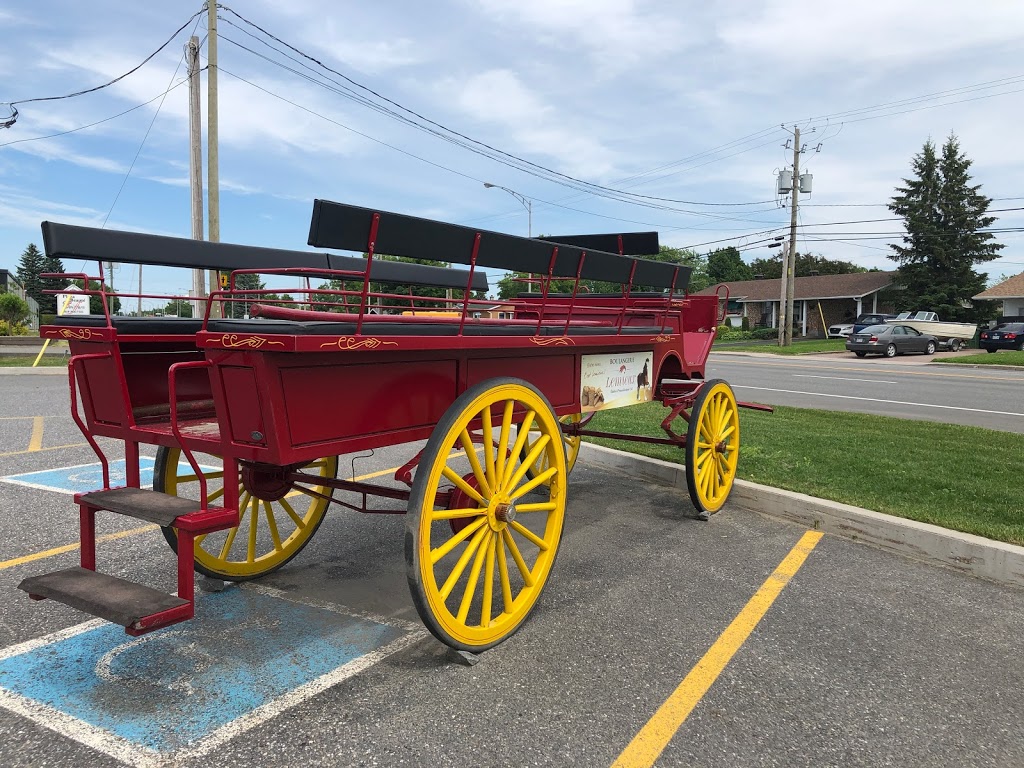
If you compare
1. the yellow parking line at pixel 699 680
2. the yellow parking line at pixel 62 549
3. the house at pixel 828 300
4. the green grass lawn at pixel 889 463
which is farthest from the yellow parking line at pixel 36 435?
the house at pixel 828 300

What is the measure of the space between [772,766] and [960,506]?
11.8 feet

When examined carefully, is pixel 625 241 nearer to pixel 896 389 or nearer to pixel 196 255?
pixel 196 255

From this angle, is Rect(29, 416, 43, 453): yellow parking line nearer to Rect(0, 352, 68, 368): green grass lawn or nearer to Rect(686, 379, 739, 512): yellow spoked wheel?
Rect(686, 379, 739, 512): yellow spoked wheel

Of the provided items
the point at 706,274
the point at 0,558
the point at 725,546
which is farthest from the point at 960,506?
the point at 706,274

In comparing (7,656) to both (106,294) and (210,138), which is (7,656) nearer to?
(106,294)

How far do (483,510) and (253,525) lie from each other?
160cm

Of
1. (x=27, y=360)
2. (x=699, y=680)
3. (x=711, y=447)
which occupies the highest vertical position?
(x=711, y=447)

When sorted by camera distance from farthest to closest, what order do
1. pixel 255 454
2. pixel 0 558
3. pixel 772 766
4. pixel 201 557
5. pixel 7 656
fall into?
pixel 0 558 < pixel 201 557 < pixel 7 656 < pixel 255 454 < pixel 772 766

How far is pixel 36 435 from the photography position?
796 cm

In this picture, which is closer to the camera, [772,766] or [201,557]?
[772,766]

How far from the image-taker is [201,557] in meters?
3.66

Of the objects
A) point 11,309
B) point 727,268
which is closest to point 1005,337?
point 11,309

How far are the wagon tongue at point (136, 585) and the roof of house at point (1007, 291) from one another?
49.9 m

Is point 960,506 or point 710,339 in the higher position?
point 710,339
